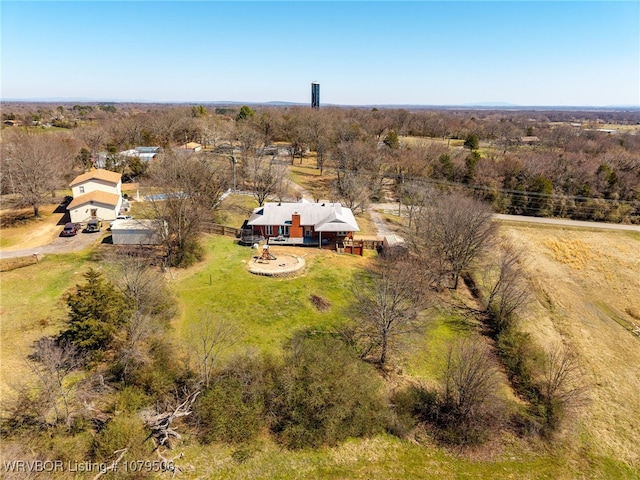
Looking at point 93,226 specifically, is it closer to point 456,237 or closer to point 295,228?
point 295,228

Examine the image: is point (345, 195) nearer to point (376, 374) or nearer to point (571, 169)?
point (376, 374)

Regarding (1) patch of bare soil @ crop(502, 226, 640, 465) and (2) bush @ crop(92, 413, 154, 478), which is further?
(1) patch of bare soil @ crop(502, 226, 640, 465)

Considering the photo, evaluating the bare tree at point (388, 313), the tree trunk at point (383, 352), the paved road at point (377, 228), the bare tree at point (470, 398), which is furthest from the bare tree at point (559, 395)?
the paved road at point (377, 228)

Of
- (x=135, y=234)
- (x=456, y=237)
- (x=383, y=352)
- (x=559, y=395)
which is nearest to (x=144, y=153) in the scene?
(x=135, y=234)

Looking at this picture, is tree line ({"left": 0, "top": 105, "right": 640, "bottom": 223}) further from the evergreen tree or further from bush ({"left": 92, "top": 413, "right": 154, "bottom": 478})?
bush ({"left": 92, "top": 413, "right": 154, "bottom": 478})

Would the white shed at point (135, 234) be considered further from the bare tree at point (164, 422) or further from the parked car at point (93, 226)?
the bare tree at point (164, 422)

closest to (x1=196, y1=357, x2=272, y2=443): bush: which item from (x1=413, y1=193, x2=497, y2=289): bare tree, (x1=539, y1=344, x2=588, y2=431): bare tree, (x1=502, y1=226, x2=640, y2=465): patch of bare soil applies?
(x1=539, y1=344, x2=588, y2=431): bare tree
